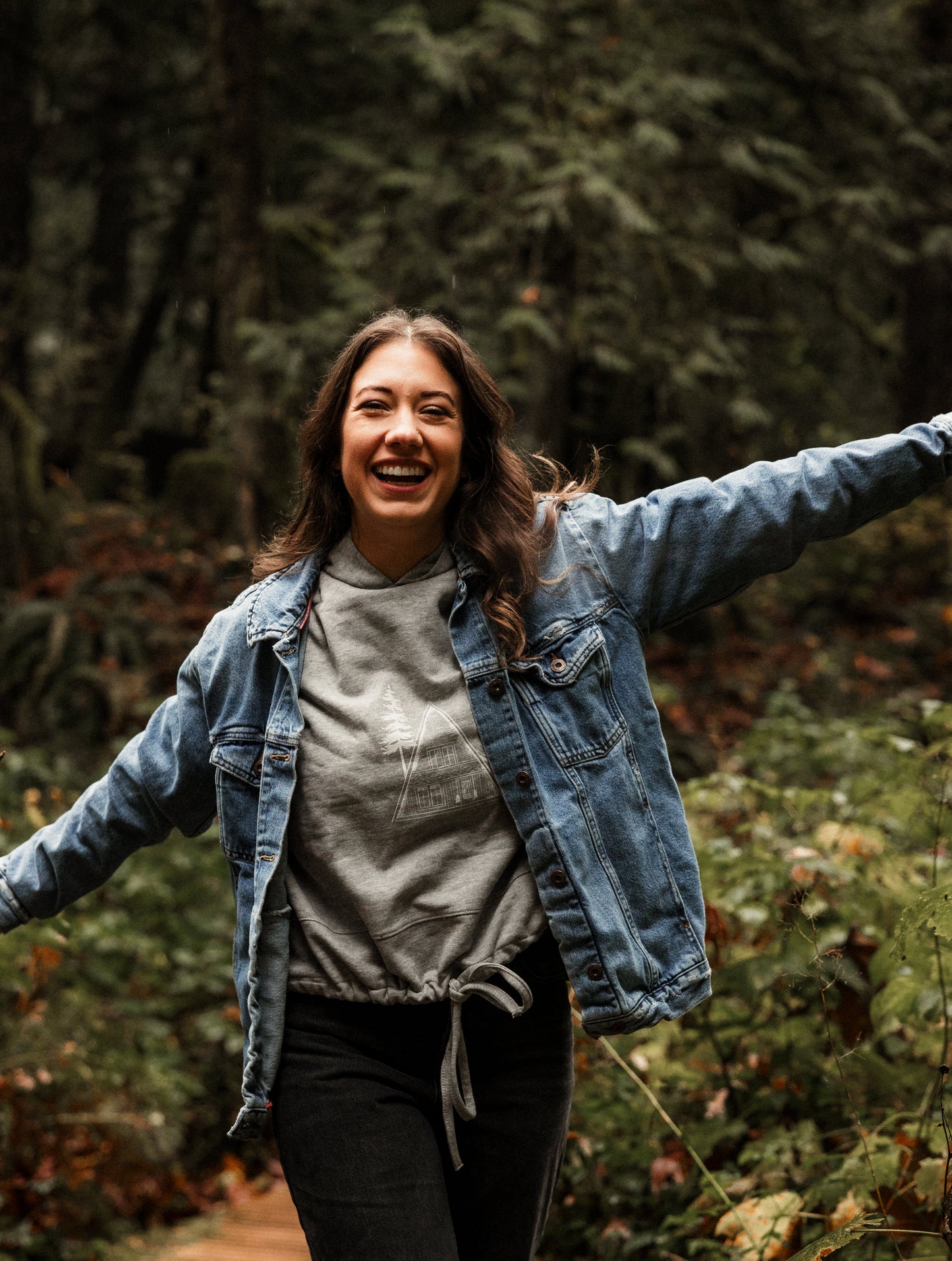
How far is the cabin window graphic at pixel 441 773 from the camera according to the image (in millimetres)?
2273

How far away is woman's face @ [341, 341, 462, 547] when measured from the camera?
243 centimetres

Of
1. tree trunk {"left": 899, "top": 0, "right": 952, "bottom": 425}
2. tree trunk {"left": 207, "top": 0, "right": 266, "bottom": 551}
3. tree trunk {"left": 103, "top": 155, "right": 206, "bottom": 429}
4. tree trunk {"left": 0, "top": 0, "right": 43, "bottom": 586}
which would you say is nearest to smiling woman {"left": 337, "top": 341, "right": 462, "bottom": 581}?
tree trunk {"left": 207, "top": 0, "right": 266, "bottom": 551}

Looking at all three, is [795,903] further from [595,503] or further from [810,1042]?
[810,1042]

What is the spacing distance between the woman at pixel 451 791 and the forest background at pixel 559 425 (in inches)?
35.1

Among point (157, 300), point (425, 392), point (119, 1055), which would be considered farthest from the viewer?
point (157, 300)

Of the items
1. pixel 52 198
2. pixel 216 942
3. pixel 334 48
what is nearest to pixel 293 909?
pixel 216 942

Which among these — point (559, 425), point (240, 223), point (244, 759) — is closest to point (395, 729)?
point (244, 759)

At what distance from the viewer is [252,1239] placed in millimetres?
4863

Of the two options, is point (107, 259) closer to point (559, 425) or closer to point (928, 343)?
point (559, 425)

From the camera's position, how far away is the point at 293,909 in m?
2.36

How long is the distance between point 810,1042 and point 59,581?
724 cm

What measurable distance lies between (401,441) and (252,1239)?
3690mm

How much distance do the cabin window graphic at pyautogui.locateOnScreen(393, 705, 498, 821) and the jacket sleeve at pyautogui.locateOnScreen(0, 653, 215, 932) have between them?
47cm

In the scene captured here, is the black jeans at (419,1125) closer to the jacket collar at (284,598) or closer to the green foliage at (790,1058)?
the jacket collar at (284,598)
